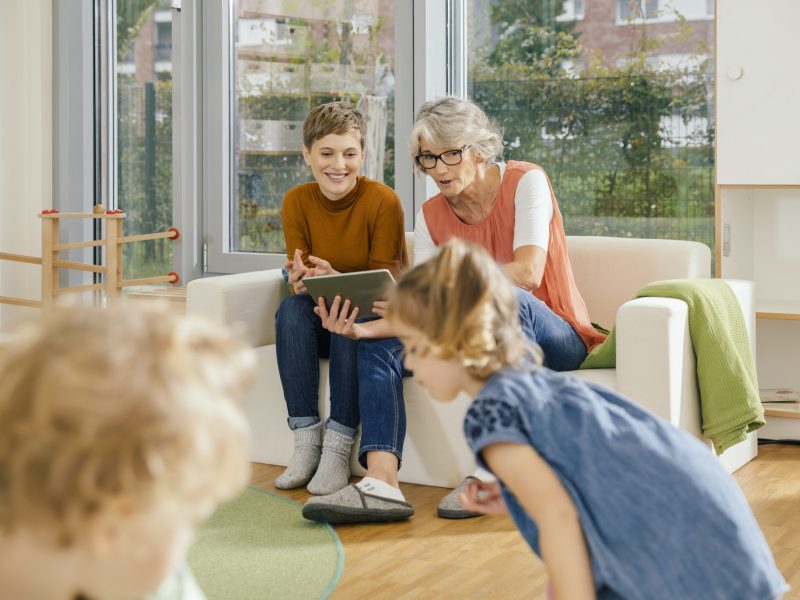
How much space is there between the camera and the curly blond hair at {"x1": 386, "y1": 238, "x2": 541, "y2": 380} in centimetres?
134

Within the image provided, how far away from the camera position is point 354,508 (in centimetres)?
256

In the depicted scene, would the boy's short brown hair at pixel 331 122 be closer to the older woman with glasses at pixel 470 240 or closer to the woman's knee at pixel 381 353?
the older woman with glasses at pixel 470 240

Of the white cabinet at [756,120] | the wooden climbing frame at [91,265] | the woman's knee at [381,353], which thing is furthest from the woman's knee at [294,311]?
the wooden climbing frame at [91,265]

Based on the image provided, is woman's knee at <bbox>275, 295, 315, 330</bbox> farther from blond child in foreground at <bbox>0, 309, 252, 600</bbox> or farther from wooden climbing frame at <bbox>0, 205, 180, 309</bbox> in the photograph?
blond child in foreground at <bbox>0, 309, 252, 600</bbox>

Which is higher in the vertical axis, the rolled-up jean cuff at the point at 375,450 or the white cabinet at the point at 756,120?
the white cabinet at the point at 756,120

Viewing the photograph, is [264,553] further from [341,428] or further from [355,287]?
[355,287]

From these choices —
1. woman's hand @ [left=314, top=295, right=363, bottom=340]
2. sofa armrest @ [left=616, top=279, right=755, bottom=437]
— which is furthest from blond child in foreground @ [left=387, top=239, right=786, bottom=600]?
woman's hand @ [left=314, top=295, right=363, bottom=340]

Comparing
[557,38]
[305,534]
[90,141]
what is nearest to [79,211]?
[90,141]

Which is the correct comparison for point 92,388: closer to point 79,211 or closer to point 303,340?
point 303,340

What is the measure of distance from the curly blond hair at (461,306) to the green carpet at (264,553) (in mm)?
945

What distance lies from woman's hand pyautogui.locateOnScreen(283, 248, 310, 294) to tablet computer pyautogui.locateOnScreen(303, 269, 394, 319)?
15 cm

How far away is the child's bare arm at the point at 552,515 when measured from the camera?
4.21ft

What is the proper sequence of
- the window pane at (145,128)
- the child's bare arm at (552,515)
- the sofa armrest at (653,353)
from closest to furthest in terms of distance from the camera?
the child's bare arm at (552,515) → the sofa armrest at (653,353) → the window pane at (145,128)

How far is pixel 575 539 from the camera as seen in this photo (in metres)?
1.29
